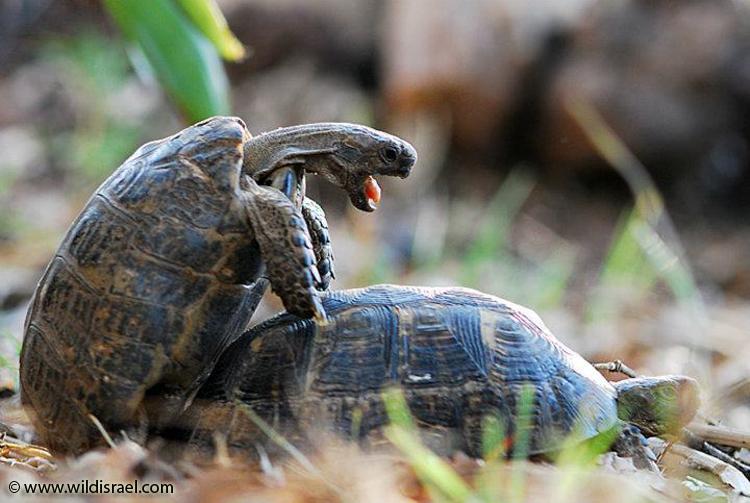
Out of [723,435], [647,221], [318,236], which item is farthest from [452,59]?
[723,435]

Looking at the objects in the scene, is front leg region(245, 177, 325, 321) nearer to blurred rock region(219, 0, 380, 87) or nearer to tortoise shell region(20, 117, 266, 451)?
tortoise shell region(20, 117, 266, 451)

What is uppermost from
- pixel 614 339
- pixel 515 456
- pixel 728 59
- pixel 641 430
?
pixel 728 59

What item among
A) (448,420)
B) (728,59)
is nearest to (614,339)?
(448,420)

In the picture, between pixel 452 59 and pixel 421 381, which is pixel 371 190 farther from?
pixel 452 59

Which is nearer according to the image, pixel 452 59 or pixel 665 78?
pixel 665 78

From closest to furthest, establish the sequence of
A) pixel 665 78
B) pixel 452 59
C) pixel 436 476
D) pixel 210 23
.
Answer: pixel 436 476
pixel 210 23
pixel 665 78
pixel 452 59

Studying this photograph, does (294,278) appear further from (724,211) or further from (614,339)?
(724,211)
